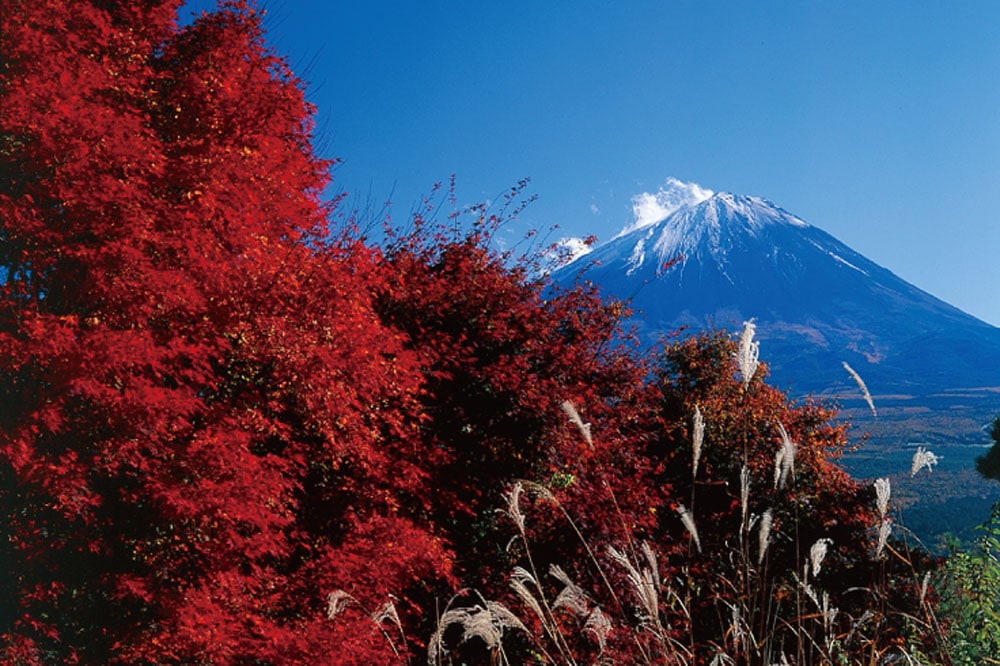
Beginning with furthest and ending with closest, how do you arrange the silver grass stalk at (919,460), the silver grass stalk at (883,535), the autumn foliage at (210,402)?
the autumn foliage at (210,402), the silver grass stalk at (919,460), the silver grass stalk at (883,535)

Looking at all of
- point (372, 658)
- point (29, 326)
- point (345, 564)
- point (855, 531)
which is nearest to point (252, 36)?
point (29, 326)

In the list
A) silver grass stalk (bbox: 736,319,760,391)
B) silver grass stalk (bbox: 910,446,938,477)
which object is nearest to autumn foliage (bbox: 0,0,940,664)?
silver grass stalk (bbox: 736,319,760,391)

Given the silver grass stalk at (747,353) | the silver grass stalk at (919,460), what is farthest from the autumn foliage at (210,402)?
the silver grass stalk at (919,460)

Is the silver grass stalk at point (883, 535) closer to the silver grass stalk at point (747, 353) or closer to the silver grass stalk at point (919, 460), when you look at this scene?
the silver grass stalk at point (919, 460)

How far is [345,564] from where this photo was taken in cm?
666

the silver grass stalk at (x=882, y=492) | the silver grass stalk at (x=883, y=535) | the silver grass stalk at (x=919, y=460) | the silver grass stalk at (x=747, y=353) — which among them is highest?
the silver grass stalk at (x=747, y=353)

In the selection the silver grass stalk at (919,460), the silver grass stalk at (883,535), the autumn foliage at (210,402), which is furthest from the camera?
the autumn foliage at (210,402)

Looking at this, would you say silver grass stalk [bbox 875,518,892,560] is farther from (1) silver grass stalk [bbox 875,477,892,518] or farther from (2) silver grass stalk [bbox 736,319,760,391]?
(2) silver grass stalk [bbox 736,319,760,391]

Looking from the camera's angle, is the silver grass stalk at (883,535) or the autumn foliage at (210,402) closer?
the silver grass stalk at (883,535)

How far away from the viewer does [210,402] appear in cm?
654

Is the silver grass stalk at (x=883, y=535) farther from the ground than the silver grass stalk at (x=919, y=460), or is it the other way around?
the silver grass stalk at (x=919, y=460)

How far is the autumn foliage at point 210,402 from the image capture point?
539 cm

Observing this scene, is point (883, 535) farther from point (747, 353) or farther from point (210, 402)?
point (210, 402)

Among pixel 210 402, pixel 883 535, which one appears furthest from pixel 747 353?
pixel 210 402
